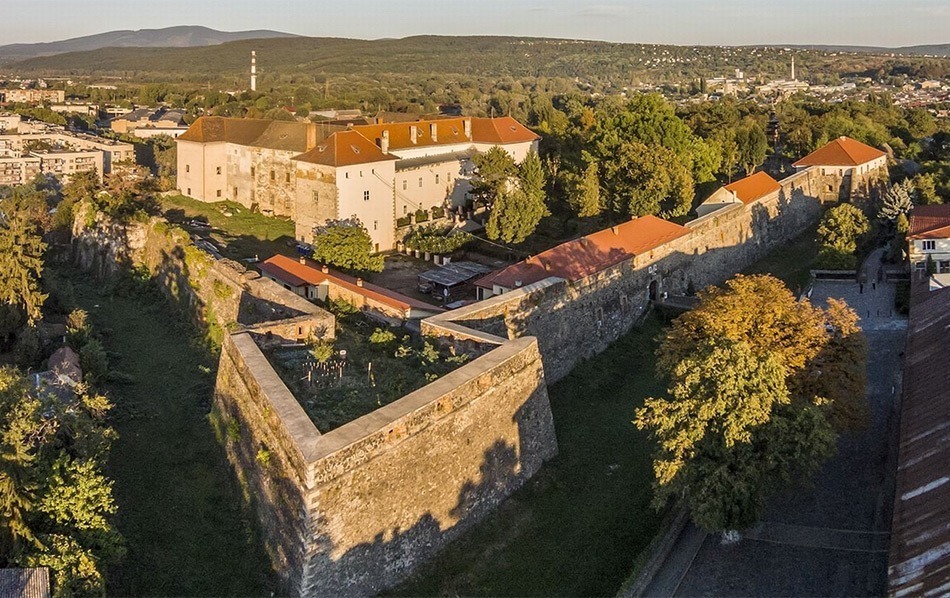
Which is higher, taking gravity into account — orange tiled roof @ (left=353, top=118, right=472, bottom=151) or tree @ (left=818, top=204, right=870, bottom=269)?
orange tiled roof @ (left=353, top=118, right=472, bottom=151)

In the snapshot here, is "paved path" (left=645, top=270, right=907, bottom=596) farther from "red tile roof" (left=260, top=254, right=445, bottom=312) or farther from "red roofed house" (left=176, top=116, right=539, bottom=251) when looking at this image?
"red roofed house" (left=176, top=116, right=539, bottom=251)

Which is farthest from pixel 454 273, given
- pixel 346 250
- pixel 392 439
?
pixel 392 439

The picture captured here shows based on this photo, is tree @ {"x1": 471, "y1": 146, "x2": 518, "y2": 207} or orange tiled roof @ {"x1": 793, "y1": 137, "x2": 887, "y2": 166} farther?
orange tiled roof @ {"x1": 793, "y1": 137, "x2": 887, "y2": 166}

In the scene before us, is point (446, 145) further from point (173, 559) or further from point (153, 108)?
point (153, 108)

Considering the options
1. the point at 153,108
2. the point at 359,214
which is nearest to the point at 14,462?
the point at 359,214

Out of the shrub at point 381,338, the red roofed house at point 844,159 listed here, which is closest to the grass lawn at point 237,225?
the shrub at point 381,338

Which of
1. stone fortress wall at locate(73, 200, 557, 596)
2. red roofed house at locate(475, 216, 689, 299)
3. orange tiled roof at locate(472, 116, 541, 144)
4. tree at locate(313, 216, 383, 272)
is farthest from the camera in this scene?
orange tiled roof at locate(472, 116, 541, 144)

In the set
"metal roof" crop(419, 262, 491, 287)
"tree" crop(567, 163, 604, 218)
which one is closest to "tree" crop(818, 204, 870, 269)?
"tree" crop(567, 163, 604, 218)
